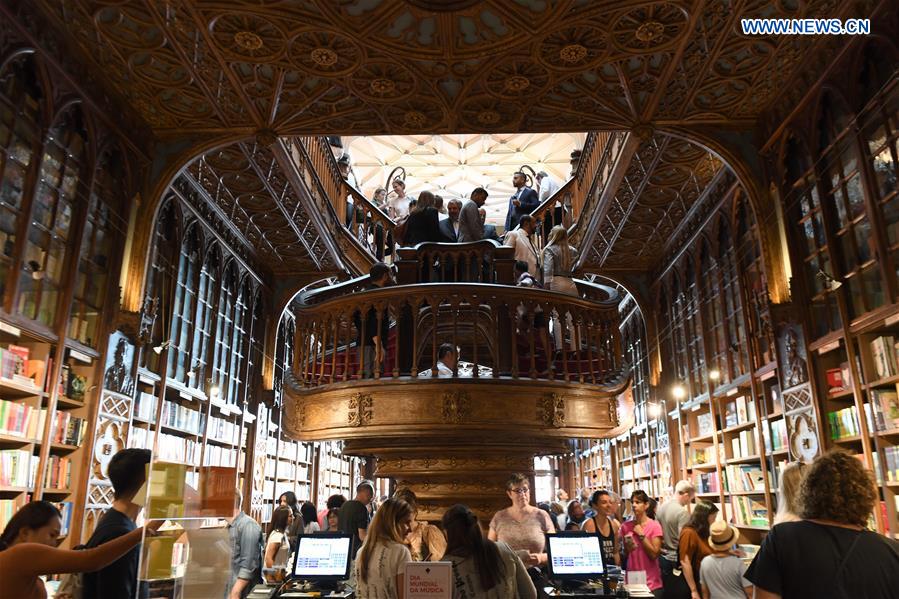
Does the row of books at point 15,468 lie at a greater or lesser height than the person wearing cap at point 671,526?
greater

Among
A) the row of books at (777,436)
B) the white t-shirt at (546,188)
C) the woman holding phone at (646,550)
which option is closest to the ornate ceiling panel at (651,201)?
the row of books at (777,436)

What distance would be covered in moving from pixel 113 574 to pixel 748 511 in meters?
6.79

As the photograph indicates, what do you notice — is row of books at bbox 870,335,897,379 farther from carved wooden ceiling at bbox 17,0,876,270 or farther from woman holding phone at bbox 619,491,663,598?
carved wooden ceiling at bbox 17,0,876,270

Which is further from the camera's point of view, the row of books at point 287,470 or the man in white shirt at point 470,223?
the row of books at point 287,470

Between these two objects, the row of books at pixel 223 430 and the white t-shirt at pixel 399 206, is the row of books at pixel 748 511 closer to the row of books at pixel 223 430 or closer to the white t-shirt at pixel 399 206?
the row of books at pixel 223 430

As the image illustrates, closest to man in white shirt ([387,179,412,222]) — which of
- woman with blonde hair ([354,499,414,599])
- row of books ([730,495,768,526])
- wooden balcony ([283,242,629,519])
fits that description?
wooden balcony ([283,242,629,519])

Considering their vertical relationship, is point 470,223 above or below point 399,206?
below

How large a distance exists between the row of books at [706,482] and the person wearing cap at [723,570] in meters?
4.57

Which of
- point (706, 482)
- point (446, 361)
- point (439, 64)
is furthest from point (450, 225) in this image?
point (706, 482)

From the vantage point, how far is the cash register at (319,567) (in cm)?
396

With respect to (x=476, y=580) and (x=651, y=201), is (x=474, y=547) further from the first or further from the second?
(x=651, y=201)

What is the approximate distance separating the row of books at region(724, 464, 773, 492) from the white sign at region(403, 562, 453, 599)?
5.57m

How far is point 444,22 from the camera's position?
5.18 m

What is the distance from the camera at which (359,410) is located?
5.01 meters
